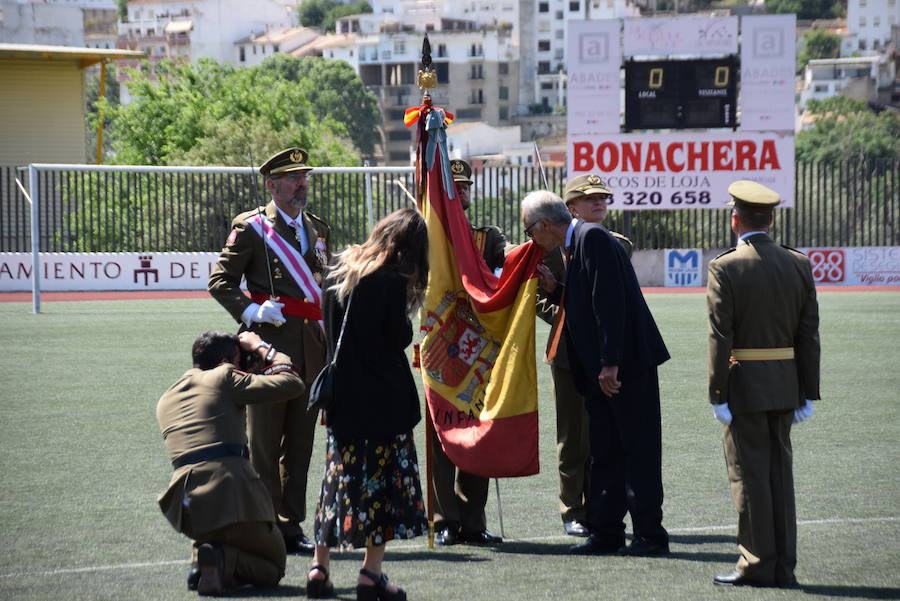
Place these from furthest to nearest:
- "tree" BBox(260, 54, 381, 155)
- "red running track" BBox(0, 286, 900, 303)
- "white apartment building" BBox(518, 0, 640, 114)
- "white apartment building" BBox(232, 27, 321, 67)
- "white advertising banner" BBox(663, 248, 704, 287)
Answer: "white apartment building" BBox(518, 0, 640, 114)
"white apartment building" BBox(232, 27, 321, 67)
"tree" BBox(260, 54, 381, 155)
"white advertising banner" BBox(663, 248, 704, 287)
"red running track" BBox(0, 286, 900, 303)

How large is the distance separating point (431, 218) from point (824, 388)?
634cm

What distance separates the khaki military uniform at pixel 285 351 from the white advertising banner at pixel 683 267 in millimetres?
20930

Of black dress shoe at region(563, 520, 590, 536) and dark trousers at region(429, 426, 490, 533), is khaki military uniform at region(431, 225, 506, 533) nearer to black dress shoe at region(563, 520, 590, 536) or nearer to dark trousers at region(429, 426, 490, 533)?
dark trousers at region(429, 426, 490, 533)

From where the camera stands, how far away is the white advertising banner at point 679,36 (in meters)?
28.4

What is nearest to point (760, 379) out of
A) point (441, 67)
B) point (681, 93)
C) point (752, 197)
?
point (752, 197)

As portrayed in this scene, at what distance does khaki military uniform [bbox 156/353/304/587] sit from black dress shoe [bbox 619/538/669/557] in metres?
1.71

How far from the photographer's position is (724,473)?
8219 mm

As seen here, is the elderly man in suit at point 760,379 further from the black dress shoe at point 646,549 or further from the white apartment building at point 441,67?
the white apartment building at point 441,67

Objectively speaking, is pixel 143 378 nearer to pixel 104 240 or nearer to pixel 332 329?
pixel 332 329

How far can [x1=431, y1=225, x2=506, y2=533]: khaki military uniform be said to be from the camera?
667cm

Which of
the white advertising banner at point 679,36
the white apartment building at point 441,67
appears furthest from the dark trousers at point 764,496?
the white apartment building at point 441,67

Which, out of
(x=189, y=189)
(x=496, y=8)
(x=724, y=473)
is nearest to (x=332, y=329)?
(x=724, y=473)

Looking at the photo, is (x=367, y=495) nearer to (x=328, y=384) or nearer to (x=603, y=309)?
(x=328, y=384)

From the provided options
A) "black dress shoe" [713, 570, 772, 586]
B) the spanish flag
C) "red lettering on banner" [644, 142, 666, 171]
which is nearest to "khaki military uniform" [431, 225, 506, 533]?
the spanish flag
